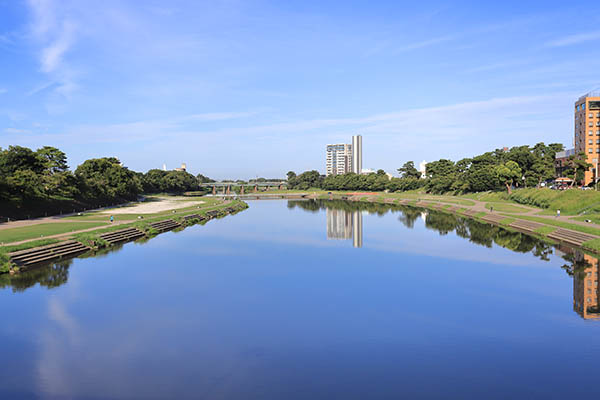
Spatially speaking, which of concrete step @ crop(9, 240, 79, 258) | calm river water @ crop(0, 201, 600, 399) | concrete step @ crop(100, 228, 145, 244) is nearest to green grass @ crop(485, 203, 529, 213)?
calm river water @ crop(0, 201, 600, 399)

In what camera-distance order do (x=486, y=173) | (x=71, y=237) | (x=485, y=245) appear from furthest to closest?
(x=486, y=173), (x=485, y=245), (x=71, y=237)

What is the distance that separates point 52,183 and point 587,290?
57.5m

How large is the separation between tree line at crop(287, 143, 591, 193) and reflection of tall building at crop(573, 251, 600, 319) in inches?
2130

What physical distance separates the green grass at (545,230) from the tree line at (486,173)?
36748 millimetres

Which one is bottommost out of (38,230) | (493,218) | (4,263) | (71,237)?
(493,218)

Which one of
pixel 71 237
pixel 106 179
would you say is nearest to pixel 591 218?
pixel 71 237

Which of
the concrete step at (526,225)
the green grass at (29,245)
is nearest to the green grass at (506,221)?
the concrete step at (526,225)

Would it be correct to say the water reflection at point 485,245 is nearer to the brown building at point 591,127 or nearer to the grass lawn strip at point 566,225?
the grass lawn strip at point 566,225

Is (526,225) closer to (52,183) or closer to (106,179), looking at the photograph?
(52,183)

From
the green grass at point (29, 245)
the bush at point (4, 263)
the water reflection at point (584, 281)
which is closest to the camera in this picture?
the water reflection at point (584, 281)

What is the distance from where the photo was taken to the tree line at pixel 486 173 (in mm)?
79000

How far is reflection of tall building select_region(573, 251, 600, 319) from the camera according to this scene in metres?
18.2

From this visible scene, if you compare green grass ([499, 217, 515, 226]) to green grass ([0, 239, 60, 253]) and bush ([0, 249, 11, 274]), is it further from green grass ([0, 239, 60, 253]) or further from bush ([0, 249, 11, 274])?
bush ([0, 249, 11, 274])

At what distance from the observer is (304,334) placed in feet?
50.3
